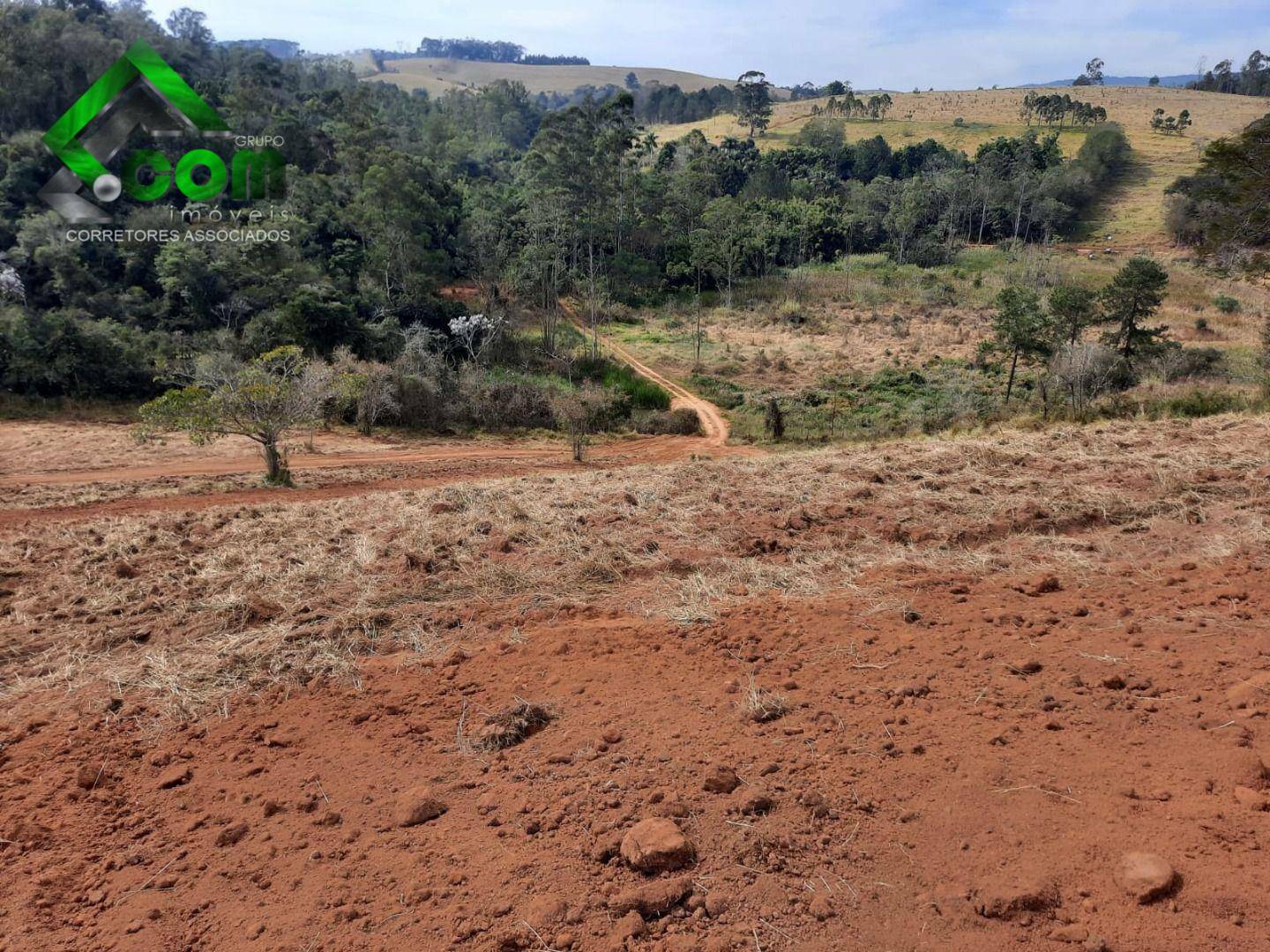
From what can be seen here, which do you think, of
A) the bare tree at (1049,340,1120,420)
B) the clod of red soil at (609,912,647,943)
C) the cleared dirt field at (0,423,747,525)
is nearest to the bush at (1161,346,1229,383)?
the bare tree at (1049,340,1120,420)

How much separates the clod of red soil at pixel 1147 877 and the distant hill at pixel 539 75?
15997cm

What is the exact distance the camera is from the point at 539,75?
16300 centimetres

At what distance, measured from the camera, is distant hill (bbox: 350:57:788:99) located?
149m

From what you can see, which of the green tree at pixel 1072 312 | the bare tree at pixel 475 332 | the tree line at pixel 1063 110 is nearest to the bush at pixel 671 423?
the bare tree at pixel 475 332

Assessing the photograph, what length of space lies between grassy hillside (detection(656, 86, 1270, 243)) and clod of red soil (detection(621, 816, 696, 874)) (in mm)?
59731

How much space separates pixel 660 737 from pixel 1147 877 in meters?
1.91

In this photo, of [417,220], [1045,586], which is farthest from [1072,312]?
[417,220]

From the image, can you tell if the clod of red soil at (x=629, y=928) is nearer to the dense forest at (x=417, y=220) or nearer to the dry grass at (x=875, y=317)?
the dense forest at (x=417, y=220)

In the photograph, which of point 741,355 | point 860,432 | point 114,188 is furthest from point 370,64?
point 860,432

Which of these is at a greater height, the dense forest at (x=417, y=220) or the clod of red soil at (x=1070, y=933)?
the dense forest at (x=417, y=220)

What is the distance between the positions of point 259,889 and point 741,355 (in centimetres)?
2892

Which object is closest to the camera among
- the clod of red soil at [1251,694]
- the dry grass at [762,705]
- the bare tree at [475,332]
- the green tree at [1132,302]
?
the clod of red soil at [1251,694]

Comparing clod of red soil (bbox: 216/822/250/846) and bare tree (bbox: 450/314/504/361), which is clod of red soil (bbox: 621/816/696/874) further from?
bare tree (bbox: 450/314/504/361)

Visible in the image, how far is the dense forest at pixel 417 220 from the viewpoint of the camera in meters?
23.3
